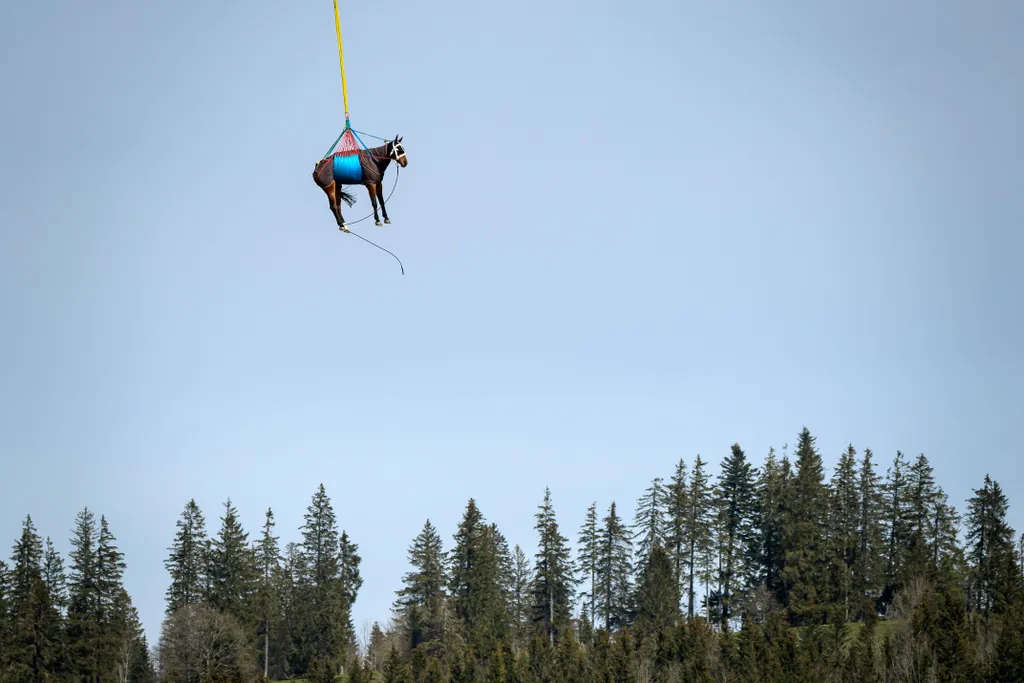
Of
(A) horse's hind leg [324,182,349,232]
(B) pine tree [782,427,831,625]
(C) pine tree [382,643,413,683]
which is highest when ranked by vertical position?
(B) pine tree [782,427,831,625]

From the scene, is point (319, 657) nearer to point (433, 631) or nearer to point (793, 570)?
point (433, 631)

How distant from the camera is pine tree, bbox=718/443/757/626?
110312mm

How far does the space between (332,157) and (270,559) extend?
87.3 m

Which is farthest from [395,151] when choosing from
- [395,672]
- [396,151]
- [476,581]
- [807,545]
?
[807,545]

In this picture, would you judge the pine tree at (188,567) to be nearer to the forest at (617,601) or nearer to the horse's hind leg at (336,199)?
the forest at (617,601)

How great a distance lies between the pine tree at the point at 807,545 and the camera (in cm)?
10444

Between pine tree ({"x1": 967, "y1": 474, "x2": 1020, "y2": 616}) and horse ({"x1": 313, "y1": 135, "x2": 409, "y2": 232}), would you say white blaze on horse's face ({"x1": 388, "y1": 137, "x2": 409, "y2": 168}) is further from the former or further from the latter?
pine tree ({"x1": 967, "y1": 474, "x2": 1020, "y2": 616})

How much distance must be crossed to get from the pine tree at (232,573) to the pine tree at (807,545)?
125 ft

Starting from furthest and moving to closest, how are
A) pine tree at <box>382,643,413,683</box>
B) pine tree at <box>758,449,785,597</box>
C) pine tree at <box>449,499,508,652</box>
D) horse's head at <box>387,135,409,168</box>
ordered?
1. pine tree at <box>758,449,785,597</box>
2. pine tree at <box>449,499,508,652</box>
3. pine tree at <box>382,643,413,683</box>
4. horse's head at <box>387,135,409,168</box>

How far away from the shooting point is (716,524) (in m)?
112

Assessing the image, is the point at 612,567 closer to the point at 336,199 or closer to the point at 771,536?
the point at 771,536

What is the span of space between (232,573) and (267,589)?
5281mm

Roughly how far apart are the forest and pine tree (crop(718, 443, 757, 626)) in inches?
6.0

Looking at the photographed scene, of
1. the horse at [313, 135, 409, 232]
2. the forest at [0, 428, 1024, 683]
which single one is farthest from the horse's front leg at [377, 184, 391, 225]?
the forest at [0, 428, 1024, 683]
